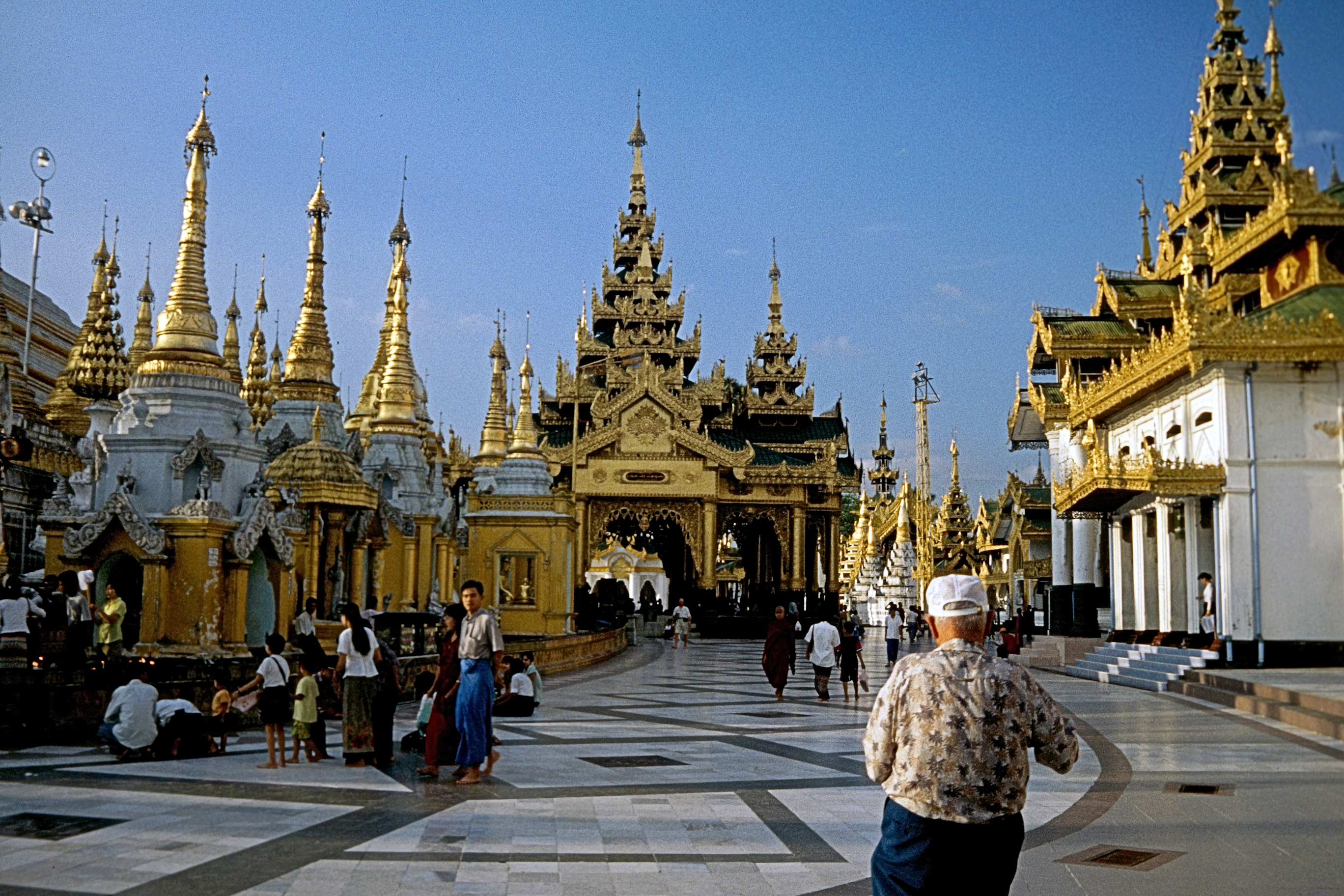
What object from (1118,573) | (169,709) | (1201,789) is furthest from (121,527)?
(1118,573)

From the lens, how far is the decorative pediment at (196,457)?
1541cm

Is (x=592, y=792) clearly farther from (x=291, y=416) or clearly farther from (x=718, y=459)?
(x=718, y=459)

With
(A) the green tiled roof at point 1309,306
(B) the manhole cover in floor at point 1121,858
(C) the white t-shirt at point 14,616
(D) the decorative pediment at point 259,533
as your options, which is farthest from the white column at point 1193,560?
(C) the white t-shirt at point 14,616

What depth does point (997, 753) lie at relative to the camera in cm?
389

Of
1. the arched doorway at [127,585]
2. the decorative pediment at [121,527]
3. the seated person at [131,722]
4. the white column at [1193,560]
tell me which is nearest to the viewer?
the seated person at [131,722]

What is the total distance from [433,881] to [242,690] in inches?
210

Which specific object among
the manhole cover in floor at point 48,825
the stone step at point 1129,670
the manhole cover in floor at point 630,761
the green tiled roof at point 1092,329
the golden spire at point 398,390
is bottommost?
the stone step at point 1129,670

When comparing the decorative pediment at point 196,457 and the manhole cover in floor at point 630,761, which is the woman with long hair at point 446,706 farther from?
the decorative pediment at point 196,457

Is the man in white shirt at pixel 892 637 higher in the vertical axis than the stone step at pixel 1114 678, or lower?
higher

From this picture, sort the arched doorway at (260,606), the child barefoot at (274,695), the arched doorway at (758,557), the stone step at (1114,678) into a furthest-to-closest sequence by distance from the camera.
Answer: the arched doorway at (758,557)
the stone step at (1114,678)
the arched doorway at (260,606)
the child barefoot at (274,695)

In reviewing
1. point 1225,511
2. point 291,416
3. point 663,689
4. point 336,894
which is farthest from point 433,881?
point 291,416

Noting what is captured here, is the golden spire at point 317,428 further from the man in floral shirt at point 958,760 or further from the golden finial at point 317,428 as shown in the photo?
the man in floral shirt at point 958,760

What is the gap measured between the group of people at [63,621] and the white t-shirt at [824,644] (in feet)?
29.4

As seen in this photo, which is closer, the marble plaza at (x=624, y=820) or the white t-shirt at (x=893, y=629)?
the marble plaza at (x=624, y=820)
